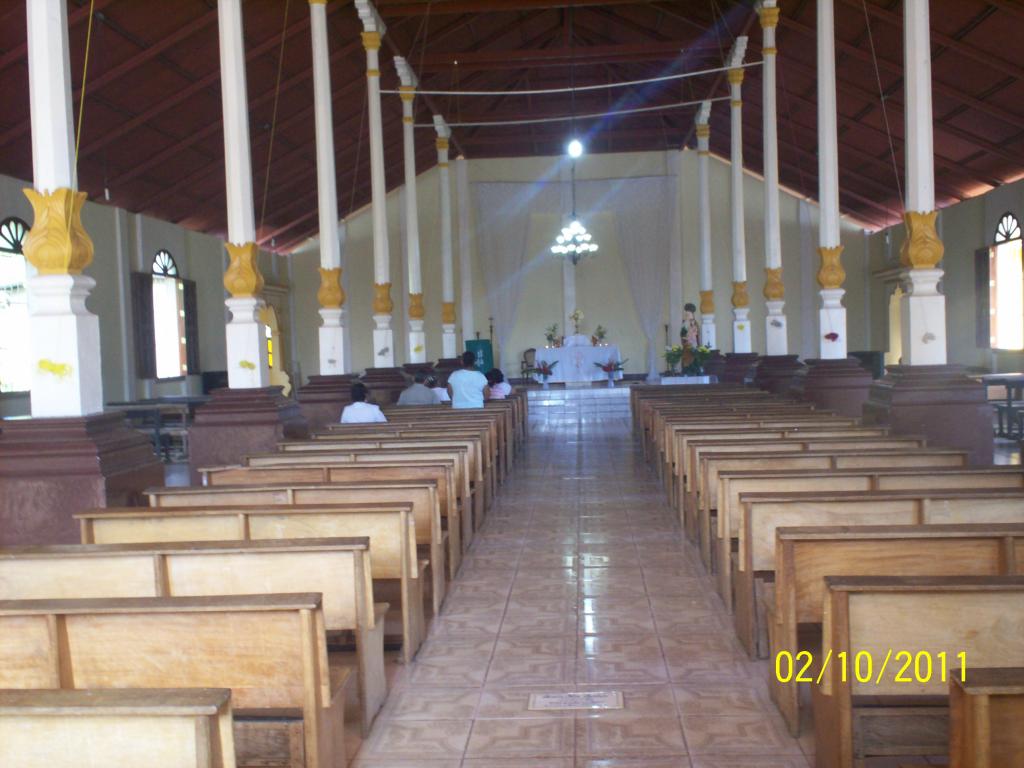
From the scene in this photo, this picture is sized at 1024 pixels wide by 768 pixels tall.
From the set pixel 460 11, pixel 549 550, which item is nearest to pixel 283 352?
pixel 460 11

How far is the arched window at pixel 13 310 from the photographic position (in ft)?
35.9

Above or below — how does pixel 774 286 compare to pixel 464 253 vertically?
below

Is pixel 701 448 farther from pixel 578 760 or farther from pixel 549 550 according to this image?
pixel 578 760

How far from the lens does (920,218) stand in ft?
23.3

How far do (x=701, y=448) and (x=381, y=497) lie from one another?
6.18 feet

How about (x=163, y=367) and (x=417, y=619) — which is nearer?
(x=417, y=619)

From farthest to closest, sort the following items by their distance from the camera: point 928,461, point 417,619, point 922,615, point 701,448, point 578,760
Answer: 1. point 701,448
2. point 928,461
3. point 417,619
4. point 578,760
5. point 922,615

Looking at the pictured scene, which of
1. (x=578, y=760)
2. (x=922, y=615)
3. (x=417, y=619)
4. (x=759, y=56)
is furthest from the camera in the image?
(x=759, y=56)

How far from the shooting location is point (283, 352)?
2023 cm

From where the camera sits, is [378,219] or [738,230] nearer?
[378,219]

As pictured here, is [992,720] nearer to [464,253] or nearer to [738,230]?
[738,230]

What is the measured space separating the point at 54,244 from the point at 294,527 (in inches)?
87.2

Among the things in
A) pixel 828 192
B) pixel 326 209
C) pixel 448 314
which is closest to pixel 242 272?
pixel 326 209
